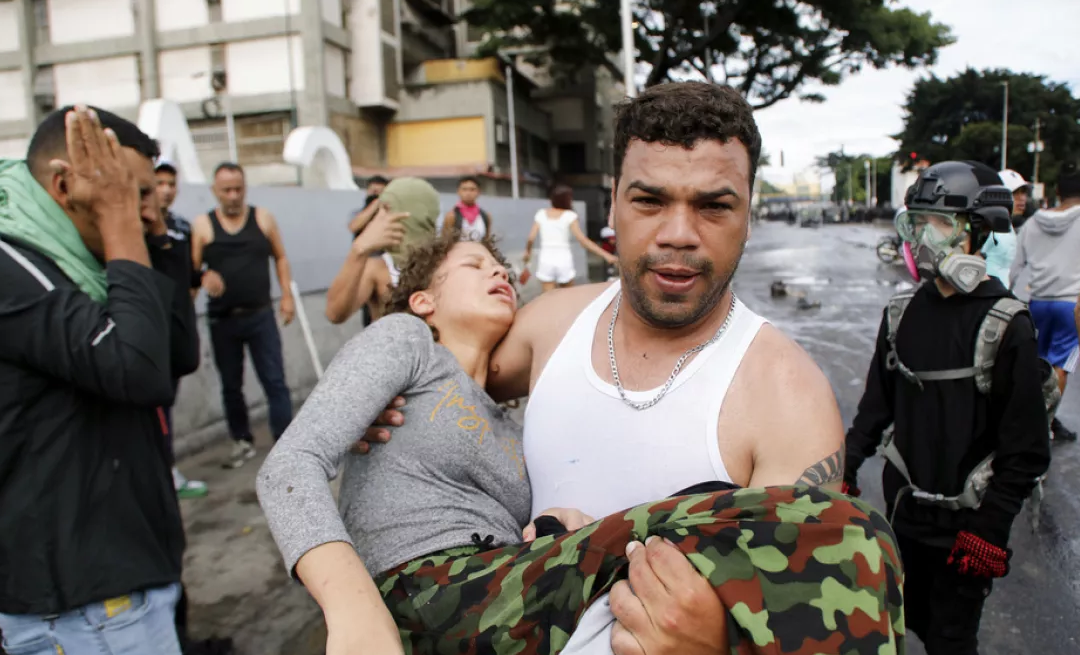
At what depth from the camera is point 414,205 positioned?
12.1 ft

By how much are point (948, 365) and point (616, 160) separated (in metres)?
1.51

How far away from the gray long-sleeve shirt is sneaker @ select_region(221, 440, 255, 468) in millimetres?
3933

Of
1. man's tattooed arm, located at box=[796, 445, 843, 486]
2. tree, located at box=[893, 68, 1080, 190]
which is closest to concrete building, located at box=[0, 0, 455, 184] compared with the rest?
man's tattooed arm, located at box=[796, 445, 843, 486]

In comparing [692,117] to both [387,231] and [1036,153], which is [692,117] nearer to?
[387,231]

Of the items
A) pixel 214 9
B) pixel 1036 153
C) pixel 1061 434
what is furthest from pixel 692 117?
pixel 1036 153

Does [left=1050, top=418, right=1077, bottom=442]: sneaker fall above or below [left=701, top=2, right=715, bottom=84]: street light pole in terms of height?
below

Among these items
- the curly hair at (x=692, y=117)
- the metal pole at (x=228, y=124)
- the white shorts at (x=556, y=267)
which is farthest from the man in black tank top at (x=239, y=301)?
the metal pole at (x=228, y=124)

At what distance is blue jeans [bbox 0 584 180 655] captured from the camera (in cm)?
172

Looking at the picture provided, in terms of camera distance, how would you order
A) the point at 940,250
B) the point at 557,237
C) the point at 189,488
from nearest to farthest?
1. the point at 940,250
2. the point at 189,488
3. the point at 557,237

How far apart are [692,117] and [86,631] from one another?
5.91ft

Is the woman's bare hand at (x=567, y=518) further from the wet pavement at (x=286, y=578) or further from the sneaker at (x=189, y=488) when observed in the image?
the sneaker at (x=189, y=488)

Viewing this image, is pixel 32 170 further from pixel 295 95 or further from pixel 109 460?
pixel 295 95

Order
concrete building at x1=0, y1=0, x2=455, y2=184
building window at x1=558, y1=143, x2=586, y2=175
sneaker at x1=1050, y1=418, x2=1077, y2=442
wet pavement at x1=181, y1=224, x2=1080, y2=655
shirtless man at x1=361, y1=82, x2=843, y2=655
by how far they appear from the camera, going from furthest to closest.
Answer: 1. building window at x1=558, y1=143, x2=586, y2=175
2. concrete building at x1=0, y1=0, x2=455, y2=184
3. sneaker at x1=1050, y1=418, x2=1077, y2=442
4. wet pavement at x1=181, y1=224, x2=1080, y2=655
5. shirtless man at x1=361, y1=82, x2=843, y2=655

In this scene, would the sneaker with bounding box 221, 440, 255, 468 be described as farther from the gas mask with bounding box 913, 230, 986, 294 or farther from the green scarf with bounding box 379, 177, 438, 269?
the gas mask with bounding box 913, 230, 986, 294
